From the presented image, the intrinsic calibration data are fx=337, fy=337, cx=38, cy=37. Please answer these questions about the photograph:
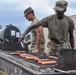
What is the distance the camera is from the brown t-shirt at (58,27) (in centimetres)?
609

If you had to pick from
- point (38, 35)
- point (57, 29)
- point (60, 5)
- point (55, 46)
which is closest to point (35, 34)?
point (38, 35)

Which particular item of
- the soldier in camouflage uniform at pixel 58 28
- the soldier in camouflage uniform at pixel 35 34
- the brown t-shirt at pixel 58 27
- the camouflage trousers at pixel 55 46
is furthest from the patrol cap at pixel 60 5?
the soldier in camouflage uniform at pixel 35 34

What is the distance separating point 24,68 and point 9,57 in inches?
41.1

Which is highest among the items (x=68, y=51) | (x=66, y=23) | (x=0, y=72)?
(x=66, y=23)

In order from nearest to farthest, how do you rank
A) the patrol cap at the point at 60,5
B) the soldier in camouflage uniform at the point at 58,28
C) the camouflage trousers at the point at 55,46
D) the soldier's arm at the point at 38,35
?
the patrol cap at the point at 60,5 < the soldier in camouflage uniform at the point at 58,28 < the camouflage trousers at the point at 55,46 < the soldier's arm at the point at 38,35

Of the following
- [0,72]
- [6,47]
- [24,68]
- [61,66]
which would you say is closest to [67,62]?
[61,66]

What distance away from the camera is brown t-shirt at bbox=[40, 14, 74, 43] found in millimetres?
6086

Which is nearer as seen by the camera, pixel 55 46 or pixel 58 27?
pixel 58 27

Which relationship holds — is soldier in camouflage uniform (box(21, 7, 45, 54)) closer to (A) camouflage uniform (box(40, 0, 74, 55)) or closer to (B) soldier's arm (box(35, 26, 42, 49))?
(B) soldier's arm (box(35, 26, 42, 49))

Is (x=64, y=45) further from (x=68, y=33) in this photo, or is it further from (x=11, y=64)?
(x=11, y=64)

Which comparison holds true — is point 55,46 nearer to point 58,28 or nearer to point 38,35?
point 58,28

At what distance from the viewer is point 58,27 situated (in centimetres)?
609

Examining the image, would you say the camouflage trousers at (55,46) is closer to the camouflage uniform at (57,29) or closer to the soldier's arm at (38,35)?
the camouflage uniform at (57,29)

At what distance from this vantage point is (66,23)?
6.12m
